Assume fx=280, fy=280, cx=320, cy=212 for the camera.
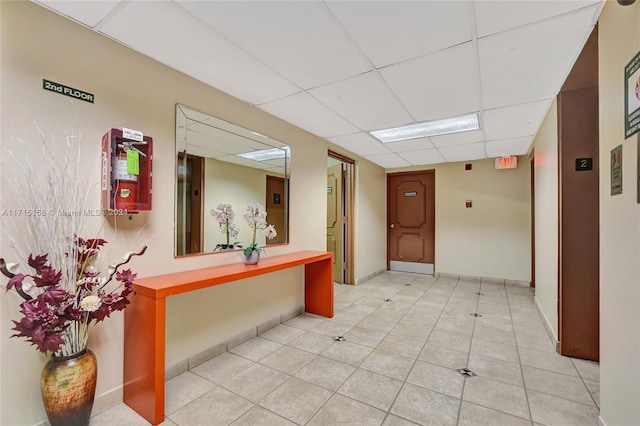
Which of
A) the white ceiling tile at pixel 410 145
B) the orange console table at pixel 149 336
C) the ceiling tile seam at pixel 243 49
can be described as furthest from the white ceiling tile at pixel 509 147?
the orange console table at pixel 149 336

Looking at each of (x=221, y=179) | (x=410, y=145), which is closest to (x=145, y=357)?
(x=221, y=179)

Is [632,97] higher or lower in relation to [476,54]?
lower

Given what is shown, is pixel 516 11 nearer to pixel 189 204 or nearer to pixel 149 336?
pixel 189 204

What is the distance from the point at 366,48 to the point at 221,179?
5.60ft

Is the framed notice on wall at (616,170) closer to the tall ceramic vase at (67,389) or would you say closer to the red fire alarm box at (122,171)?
the red fire alarm box at (122,171)

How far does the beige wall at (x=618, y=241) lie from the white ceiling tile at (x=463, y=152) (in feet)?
9.73

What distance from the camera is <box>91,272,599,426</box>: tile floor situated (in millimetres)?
1833

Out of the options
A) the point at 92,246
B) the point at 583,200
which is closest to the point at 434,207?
the point at 583,200

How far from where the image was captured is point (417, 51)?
198cm

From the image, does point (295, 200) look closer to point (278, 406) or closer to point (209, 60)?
point (209, 60)

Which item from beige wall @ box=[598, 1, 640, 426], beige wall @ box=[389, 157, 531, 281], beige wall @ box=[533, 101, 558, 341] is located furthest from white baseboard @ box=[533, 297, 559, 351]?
beige wall @ box=[389, 157, 531, 281]

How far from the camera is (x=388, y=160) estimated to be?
5578 millimetres

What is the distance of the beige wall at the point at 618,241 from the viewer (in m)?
1.31

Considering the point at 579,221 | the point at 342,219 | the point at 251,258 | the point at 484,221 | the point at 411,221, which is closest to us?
the point at 579,221
